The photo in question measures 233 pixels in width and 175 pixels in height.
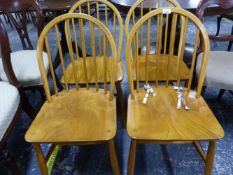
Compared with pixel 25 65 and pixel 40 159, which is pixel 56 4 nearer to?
pixel 25 65

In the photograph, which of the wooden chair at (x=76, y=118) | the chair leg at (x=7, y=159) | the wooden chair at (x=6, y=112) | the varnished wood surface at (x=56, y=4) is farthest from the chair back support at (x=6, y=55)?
the varnished wood surface at (x=56, y=4)

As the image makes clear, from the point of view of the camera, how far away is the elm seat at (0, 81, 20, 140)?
3.17 feet

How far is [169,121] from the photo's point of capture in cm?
93

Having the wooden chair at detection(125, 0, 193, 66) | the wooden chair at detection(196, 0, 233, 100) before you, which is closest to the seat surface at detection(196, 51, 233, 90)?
the wooden chair at detection(196, 0, 233, 100)

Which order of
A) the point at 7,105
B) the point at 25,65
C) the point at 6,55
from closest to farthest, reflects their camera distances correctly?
the point at 7,105, the point at 6,55, the point at 25,65

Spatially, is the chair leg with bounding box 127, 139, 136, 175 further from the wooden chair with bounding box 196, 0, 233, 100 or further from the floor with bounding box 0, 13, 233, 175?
the wooden chair with bounding box 196, 0, 233, 100

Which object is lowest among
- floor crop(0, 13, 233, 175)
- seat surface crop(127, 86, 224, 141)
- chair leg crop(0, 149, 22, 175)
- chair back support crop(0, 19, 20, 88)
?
floor crop(0, 13, 233, 175)

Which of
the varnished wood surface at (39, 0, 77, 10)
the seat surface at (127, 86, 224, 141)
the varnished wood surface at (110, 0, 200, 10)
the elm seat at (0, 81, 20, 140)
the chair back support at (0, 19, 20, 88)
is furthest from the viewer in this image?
the varnished wood surface at (39, 0, 77, 10)

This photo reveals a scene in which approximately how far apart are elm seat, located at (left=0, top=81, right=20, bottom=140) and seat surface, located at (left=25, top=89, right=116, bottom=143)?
134 millimetres

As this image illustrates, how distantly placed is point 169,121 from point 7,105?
2.56ft

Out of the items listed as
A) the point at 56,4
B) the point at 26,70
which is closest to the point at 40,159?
the point at 26,70

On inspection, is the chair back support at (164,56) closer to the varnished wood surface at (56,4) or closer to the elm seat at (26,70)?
the elm seat at (26,70)

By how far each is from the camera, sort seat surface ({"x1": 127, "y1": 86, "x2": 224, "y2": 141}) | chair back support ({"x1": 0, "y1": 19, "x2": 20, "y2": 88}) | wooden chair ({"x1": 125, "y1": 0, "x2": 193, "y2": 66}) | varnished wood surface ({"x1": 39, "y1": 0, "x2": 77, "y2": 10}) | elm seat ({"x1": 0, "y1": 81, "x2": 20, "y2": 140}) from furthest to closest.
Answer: varnished wood surface ({"x1": 39, "y1": 0, "x2": 77, "y2": 10})
wooden chair ({"x1": 125, "y1": 0, "x2": 193, "y2": 66})
chair back support ({"x1": 0, "y1": 19, "x2": 20, "y2": 88})
elm seat ({"x1": 0, "y1": 81, "x2": 20, "y2": 140})
seat surface ({"x1": 127, "y1": 86, "x2": 224, "y2": 141})

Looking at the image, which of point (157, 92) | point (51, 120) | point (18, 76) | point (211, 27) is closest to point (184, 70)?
point (157, 92)
